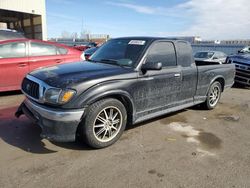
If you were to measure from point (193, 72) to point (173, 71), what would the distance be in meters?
0.74

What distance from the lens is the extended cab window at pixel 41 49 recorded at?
7030mm

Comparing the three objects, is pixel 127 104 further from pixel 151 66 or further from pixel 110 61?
pixel 110 61

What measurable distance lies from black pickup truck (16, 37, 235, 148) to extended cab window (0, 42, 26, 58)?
2.77 m

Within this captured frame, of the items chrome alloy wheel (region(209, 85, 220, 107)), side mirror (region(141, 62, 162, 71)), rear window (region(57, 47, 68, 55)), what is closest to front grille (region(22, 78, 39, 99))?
side mirror (region(141, 62, 162, 71))

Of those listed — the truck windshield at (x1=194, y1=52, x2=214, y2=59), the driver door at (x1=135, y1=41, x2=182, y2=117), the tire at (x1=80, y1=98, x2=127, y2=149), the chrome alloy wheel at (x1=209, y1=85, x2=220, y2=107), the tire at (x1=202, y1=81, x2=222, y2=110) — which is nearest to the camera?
the tire at (x1=80, y1=98, x2=127, y2=149)

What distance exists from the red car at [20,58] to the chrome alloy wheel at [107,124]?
383cm

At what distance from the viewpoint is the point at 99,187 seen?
9.64 ft

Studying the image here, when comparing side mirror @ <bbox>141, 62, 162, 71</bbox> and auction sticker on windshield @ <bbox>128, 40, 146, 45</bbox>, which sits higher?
auction sticker on windshield @ <bbox>128, 40, 146, 45</bbox>

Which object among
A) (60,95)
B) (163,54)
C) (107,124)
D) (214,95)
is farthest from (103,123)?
(214,95)

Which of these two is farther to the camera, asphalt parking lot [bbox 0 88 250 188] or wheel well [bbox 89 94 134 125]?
wheel well [bbox 89 94 134 125]

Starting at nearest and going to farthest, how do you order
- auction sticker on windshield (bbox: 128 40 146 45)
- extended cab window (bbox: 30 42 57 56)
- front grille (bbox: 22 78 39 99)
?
front grille (bbox: 22 78 39 99)
auction sticker on windshield (bbox: 128 40 146 45)
extended cab window (bbox: 30 42 57 56)

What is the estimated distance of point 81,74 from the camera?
3766mm

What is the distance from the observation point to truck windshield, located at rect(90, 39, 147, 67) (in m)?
4.44

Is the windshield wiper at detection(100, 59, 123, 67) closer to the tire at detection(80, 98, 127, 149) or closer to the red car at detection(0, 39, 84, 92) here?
the tire at detection(80, 98, 127, 149)
